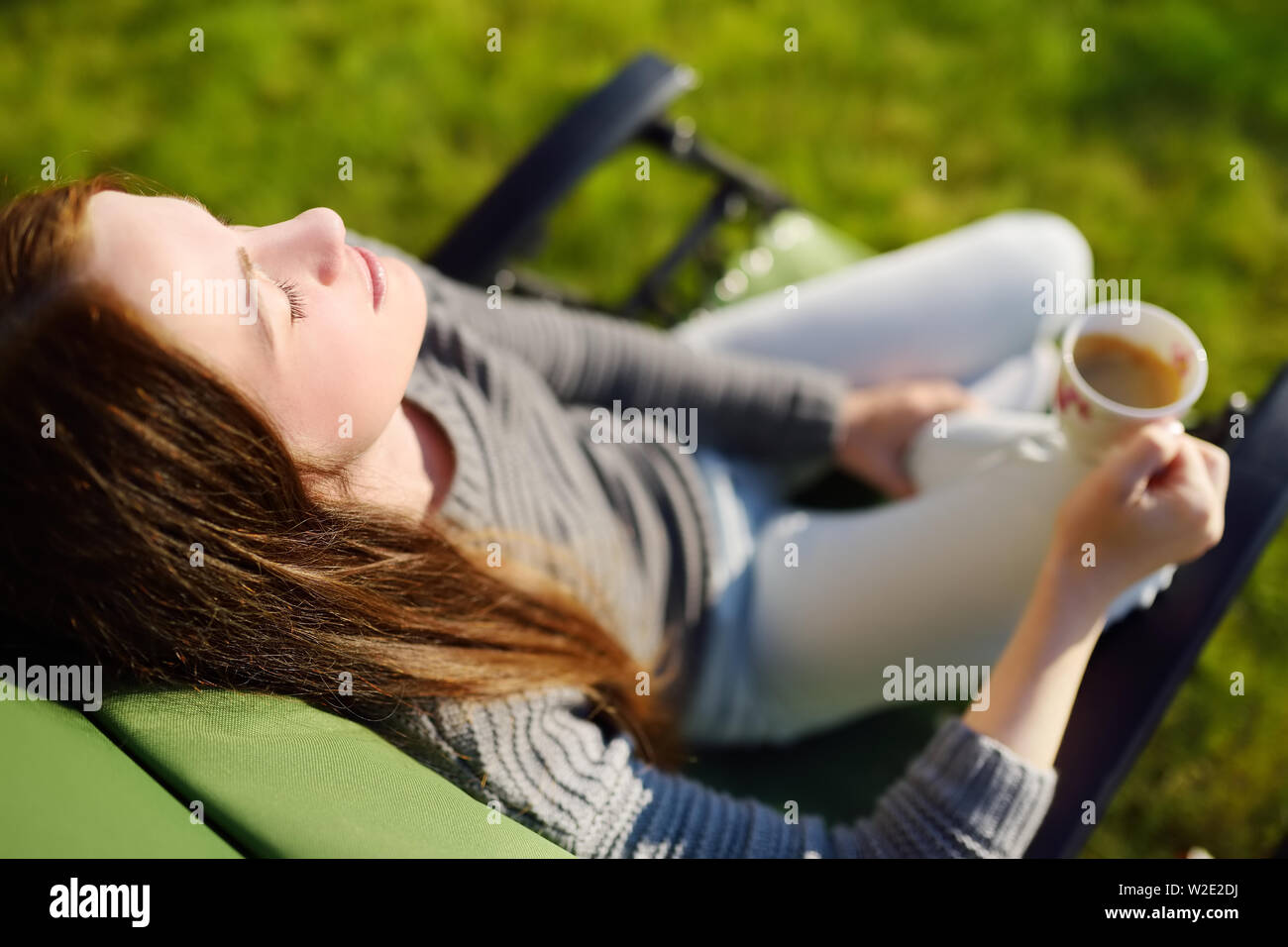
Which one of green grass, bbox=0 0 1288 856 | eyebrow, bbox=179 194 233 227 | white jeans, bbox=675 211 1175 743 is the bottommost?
white jeans, bbox=675 211 1175 743

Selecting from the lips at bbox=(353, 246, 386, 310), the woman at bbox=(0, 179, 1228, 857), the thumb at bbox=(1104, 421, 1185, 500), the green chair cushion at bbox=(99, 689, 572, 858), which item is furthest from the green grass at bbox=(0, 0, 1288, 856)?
the green chair cushion at bbox=(99, 689, 572, 858)

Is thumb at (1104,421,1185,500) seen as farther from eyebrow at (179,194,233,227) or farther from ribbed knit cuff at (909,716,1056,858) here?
eyebrow at (179,194,233,227)

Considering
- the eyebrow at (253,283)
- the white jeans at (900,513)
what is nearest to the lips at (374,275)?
the eyebrow at (253,283)

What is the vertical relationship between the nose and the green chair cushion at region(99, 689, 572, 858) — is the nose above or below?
above

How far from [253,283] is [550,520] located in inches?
16.8

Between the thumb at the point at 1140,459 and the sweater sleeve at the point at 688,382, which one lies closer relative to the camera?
the thumb at the point at 1140,459

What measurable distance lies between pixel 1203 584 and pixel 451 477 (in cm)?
78

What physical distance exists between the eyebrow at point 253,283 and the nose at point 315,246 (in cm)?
4

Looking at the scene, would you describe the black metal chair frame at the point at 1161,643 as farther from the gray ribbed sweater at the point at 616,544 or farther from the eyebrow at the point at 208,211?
the eyebrow at the point at 208,211

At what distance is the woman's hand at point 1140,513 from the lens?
3.01ft

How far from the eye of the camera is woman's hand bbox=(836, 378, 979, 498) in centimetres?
129

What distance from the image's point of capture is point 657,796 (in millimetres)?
924

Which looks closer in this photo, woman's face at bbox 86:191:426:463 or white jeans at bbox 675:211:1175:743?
woman's face at bbox 86:191:426:463
